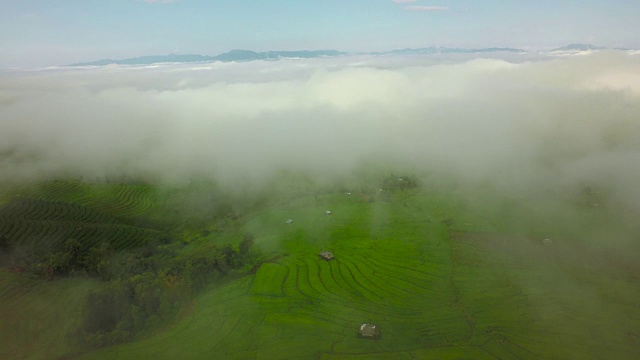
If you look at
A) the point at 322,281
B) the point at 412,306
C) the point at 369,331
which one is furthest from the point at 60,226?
the point at 412,306

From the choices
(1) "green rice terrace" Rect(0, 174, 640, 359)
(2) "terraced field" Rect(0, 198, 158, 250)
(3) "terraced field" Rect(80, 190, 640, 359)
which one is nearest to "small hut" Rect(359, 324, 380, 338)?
(1) "green rice terrace" Rect(0, 174, 640, 359)

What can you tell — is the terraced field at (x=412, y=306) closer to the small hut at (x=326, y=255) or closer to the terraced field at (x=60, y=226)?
the small hut at (x=326, y=255)

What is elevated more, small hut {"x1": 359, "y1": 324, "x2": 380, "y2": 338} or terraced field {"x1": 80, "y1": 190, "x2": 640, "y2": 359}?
small hut {"x1": 359, "y1": 324, "x2": 380, "y2": 338}

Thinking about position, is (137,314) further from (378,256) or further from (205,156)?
(205,156)

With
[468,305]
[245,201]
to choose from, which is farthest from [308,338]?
[245,201]

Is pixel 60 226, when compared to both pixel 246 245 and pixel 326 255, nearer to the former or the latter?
pixel 246 245

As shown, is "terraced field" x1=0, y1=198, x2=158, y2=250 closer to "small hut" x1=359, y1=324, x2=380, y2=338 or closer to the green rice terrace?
the green rice terrace
